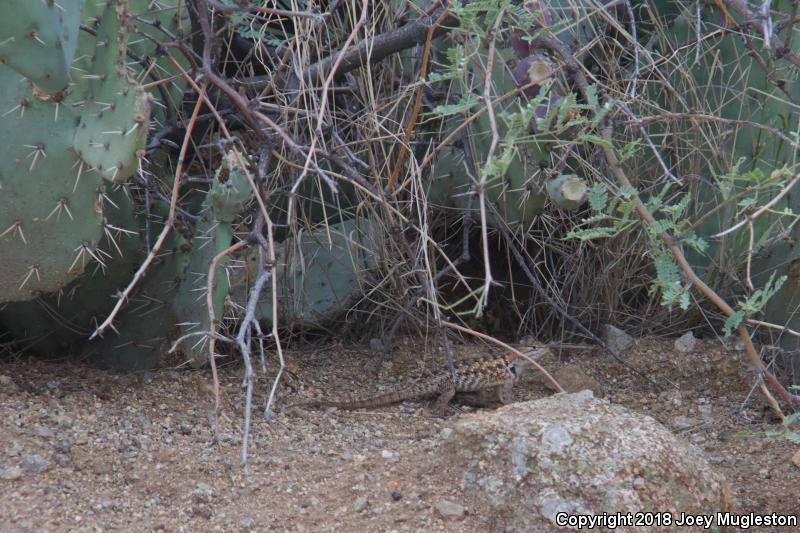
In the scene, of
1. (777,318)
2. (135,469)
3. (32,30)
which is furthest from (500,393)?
(32,30)

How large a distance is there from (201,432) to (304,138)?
114 centimetres

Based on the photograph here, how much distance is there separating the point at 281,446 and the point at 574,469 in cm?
99

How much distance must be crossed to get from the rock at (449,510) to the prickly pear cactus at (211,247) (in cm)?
81

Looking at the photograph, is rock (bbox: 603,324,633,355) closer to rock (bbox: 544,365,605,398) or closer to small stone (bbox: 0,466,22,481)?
rock (bbox: 544,365,605,398)

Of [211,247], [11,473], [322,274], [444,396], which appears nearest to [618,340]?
[444,396]

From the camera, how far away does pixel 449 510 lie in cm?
233

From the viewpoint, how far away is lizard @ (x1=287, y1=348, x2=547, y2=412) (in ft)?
11.2

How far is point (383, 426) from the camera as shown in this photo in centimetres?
308

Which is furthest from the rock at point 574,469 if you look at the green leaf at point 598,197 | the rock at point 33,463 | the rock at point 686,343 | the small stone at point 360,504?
the rock at point 686,343

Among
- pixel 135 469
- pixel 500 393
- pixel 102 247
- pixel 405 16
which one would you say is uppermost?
pixel 405 16

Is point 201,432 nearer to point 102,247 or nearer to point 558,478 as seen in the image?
point 102,247

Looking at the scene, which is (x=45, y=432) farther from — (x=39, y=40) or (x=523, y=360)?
(x=523, y=360)

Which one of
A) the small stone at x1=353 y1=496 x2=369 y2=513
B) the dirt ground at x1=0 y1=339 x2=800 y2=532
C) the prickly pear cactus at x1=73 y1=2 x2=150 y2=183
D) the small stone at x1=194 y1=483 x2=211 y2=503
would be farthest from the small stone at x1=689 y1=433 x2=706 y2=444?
the prickly pear cactus at x1=73 y1=2 x2=150 y2=183

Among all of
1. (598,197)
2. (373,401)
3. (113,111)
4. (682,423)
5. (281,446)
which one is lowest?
(682,423)
